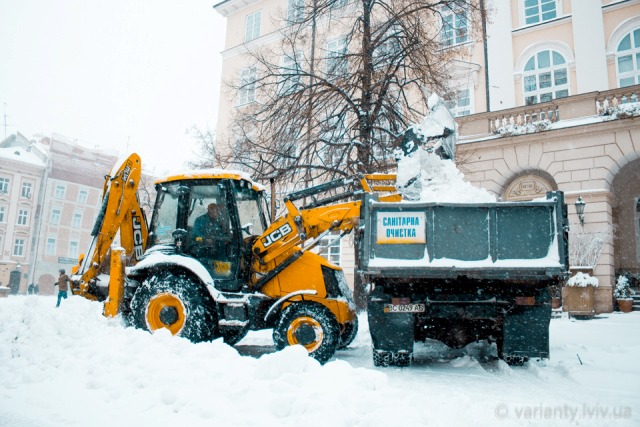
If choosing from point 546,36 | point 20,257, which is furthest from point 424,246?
point 20,257

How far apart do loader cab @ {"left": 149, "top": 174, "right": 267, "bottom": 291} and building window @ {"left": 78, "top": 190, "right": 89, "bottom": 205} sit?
Answer: 170ft

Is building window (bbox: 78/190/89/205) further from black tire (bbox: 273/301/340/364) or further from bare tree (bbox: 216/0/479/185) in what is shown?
black tire (bbox: 273/301/340/364)

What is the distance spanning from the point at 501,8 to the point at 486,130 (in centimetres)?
589

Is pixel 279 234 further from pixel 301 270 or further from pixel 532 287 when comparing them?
pixel 532 287

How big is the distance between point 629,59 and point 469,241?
49.8ft

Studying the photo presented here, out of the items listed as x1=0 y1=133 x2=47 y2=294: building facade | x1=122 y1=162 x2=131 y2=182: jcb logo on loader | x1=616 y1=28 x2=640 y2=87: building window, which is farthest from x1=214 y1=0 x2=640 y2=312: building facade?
x1=0 y1=133 x2=47 y2=294: building facade

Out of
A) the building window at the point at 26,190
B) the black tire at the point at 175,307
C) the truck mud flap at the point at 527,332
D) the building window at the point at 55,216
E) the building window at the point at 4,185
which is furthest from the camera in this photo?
the building window at the point at 55,216

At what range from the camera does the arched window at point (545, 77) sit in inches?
706

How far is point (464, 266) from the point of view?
18.0 ft

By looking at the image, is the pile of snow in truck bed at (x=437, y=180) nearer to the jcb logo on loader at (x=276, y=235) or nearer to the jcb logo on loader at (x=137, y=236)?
the jcb logo on loader at (x=276, y=235)

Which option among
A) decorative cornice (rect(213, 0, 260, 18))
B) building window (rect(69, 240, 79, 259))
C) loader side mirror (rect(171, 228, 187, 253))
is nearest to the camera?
loader side mirror (rect(171, 228, 187, 253))

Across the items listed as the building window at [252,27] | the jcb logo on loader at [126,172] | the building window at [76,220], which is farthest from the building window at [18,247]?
the jcb logo on loader at [126,172]

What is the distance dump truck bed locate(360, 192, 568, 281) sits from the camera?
5430mm

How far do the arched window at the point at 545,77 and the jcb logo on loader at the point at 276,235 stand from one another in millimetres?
14753
